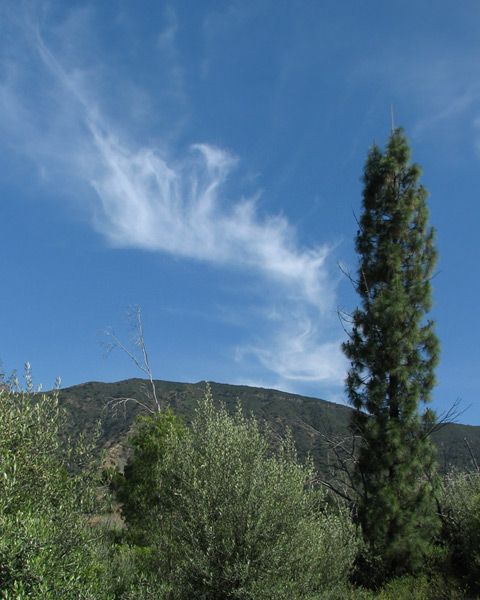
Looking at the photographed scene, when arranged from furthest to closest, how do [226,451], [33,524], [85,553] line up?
[226,451] → [85,553] → [33,524]

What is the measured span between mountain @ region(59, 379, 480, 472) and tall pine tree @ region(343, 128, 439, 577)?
28.5 m

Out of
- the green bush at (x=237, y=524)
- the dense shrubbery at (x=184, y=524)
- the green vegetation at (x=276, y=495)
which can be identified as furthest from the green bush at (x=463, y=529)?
the green bush at (x=237, y=524)

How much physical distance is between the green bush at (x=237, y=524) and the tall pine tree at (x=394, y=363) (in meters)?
5.77

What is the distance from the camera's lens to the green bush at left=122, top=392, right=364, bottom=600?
30.5ft

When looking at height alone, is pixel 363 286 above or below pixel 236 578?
above

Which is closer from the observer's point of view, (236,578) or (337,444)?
(236,578)

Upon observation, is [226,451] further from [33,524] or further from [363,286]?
[363,286]

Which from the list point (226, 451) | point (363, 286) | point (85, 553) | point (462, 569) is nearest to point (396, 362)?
point (363, 286)

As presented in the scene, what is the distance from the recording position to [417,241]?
20.0 m

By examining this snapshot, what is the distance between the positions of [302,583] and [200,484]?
288cm

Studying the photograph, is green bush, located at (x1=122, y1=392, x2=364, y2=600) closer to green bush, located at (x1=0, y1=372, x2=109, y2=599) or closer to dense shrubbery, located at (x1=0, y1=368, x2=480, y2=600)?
dense shrubbery, located at (x1=0, y1=368, x2=480, y2=600)

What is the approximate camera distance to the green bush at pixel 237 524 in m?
9.30

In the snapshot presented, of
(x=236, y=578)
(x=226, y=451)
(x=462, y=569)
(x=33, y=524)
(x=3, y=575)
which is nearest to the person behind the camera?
(x=3, y=575)

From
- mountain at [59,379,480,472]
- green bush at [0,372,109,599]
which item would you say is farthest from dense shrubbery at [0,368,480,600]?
mountain at [59,379,480,472]
